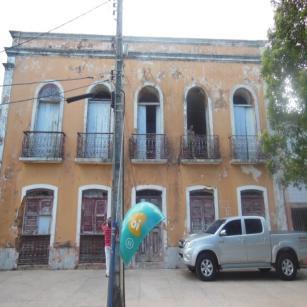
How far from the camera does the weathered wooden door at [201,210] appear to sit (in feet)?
40.1

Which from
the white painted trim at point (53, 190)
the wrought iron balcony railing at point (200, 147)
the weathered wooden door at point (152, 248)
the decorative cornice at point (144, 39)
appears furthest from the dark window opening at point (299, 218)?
the white painted trim at point (53, 190)

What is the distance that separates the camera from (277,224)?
1242 cm

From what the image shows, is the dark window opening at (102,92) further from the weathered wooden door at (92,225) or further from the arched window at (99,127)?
the weathered wooden door at (92,225)

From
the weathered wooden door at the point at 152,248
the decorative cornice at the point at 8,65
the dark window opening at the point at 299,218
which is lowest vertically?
the weathered wooden door at the point at 152,248

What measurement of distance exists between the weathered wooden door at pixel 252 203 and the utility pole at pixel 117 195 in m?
7.39

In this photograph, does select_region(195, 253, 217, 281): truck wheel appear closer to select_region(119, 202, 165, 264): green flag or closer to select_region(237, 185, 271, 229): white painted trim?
select_region(237, 185, 271, 229): white painted trim

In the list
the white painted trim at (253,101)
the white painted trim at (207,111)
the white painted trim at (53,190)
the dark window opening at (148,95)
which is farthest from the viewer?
the dark window opening at (148,95)

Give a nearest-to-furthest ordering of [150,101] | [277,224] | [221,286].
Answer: [221,286], [277,224], [150,101]

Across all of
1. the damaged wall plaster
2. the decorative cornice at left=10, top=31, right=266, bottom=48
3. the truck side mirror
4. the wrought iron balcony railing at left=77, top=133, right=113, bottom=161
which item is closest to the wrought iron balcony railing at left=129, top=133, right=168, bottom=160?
the wrought iron balcony railing at left=77, top=133, right=113, bottom=161

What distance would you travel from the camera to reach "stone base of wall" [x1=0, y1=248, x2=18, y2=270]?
443 inches

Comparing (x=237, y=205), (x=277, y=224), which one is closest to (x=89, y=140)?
(x=237, y=205)

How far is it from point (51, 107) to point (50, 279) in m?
6.81

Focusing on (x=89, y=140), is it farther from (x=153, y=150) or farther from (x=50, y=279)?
(x=50, y=279)

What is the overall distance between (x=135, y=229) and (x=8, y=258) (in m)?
7.88
